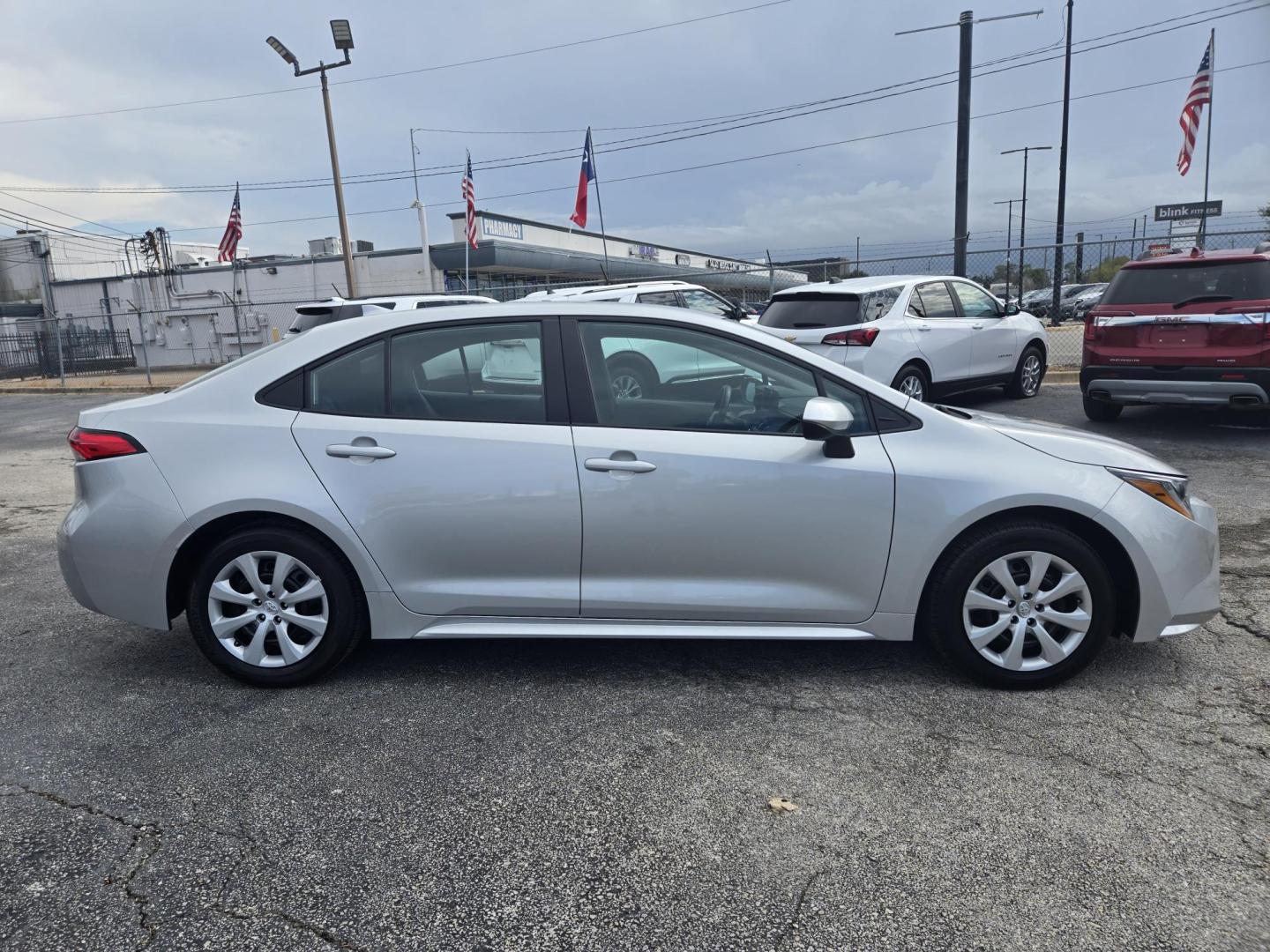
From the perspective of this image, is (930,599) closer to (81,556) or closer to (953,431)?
(953,431)

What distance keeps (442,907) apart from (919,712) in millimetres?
1972

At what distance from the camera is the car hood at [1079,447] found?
3.71m

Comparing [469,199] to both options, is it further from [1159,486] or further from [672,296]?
[1159,486]

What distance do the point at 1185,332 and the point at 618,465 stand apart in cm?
686

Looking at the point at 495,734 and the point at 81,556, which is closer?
the point at 495,734

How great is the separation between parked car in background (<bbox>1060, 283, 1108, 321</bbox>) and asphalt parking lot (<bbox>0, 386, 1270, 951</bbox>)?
102ft

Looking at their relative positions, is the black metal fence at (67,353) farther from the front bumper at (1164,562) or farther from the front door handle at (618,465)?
the front bumper at (1164,562)

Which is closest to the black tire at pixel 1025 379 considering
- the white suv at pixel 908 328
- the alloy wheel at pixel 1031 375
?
the alloy wheel at pixel 1031 375

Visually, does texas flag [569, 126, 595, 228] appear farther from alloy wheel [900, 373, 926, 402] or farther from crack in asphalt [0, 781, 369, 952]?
crack in asphalt [0, 781, 369, 952]

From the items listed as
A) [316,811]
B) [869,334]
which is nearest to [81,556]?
[316,811]

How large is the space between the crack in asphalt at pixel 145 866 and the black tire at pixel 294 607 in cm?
84

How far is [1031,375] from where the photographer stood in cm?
1229

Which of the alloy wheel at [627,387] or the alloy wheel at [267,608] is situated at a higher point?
the alloy wheel at [627,387]

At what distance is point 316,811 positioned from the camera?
9.76 feet
